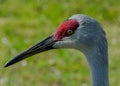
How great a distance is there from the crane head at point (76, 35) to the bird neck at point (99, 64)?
70 mm

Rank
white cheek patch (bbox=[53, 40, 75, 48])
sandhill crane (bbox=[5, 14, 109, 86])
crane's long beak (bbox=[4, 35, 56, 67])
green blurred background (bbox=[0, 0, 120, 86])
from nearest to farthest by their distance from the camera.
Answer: sandhill crane (bbox=[5, 14, 109, 86])
white cheek patch (bbox=[53, 40, 75, 48])
crane's long beak (bbox=[4, 35, 56, 67])
green blurred background (bbox=[0, 0, 120, 86])

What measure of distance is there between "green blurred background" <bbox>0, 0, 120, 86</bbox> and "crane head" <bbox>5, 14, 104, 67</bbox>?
167 centimetres

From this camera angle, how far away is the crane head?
4227 mm

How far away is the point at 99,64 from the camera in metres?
4.23

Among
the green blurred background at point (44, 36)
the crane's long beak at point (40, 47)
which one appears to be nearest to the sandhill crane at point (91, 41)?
the crane's long beak at point (40, 47)

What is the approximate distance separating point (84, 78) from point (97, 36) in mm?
3340

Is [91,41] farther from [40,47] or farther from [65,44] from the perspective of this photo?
[40,47]

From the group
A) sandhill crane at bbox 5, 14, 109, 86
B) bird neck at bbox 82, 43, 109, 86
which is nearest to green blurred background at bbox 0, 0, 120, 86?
sandhill crane at bbox 5, 14, 109, 86

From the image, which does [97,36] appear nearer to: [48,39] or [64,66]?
[48,39]

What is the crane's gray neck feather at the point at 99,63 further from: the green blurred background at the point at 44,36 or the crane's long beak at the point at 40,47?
the green blurred background at the point at 44,36

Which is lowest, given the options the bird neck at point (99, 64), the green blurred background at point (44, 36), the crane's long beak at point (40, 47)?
the bird neck at point (99, 64)

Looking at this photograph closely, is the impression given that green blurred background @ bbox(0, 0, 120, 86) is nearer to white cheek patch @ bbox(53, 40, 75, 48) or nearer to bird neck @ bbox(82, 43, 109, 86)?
white cheek patch @ bbox(53, 40, 75, 48)

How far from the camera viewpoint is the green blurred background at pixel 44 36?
741 cm

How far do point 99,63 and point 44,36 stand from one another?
14.9 ft
